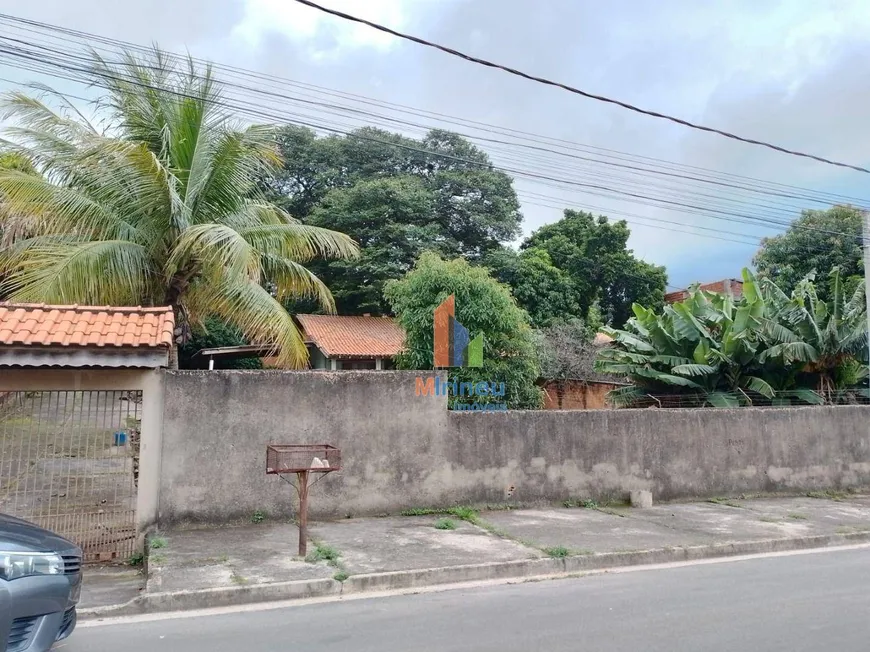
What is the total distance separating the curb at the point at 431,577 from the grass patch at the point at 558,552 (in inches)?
2.7

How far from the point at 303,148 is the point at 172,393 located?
20355mm

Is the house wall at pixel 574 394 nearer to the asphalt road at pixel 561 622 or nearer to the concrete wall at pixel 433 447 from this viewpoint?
the concrete wall at pixel 433 447

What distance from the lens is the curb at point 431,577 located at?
5.64 m

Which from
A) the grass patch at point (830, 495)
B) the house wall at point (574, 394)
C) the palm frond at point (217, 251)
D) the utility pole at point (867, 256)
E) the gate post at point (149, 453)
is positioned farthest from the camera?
the house wall at point (574, 394)

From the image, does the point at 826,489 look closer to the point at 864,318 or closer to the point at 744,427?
the point at 744,427

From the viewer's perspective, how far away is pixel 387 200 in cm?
2358

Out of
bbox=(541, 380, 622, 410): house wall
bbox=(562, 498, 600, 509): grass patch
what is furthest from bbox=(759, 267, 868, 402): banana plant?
bbox=(562, 498, 600, 509): grass patch

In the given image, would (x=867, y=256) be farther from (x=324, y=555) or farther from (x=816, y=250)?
(x=324, y=555)

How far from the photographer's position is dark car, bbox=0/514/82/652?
143 inches

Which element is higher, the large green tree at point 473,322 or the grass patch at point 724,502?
the large green tree at point 473,322

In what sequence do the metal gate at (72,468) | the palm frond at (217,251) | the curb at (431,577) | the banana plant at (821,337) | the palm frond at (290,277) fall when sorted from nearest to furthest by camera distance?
the curb at (431,577) → the metal gate at (72,468) → the palm frond at (217,251) → the palm frond at (290,277) → the banana plant at (821,337)

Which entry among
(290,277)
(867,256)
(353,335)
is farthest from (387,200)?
(867,256)

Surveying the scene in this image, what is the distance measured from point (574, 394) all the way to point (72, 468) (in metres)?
15.5

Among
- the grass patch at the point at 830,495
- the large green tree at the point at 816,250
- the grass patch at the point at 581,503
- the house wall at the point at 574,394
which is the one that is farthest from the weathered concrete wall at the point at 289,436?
the large green tree at the point at 816,250
